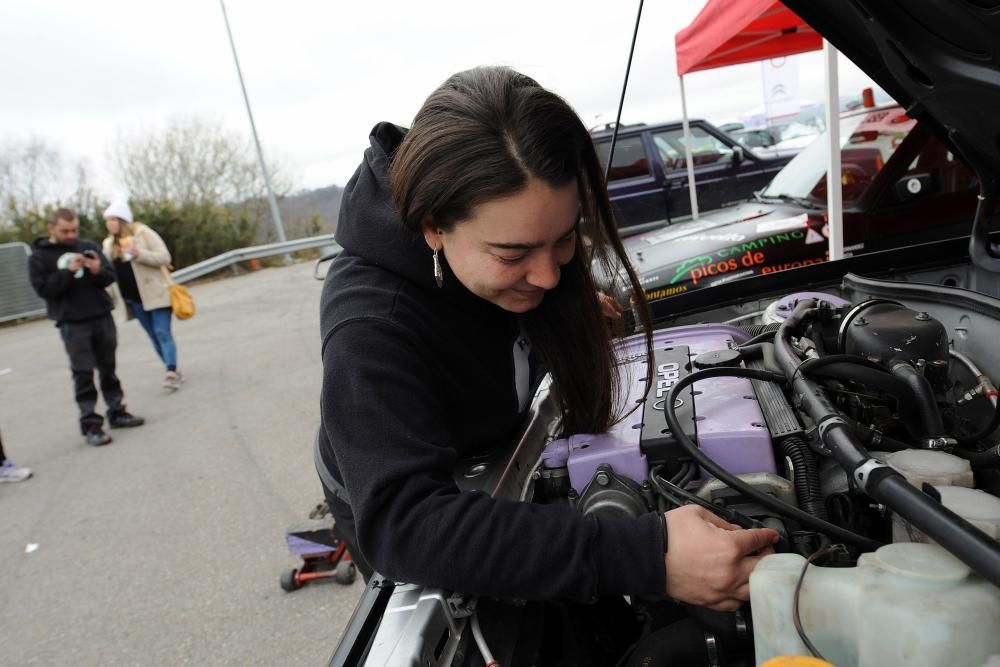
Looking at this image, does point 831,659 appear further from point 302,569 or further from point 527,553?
point 302,569

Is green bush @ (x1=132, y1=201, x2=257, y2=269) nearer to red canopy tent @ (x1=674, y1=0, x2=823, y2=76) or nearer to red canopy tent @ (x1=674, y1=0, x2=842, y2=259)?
red canopy tent @ (x1=674, y1=0, x2=842, y2=259)

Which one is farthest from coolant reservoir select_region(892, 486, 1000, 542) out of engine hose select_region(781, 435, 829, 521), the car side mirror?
the car side mirror

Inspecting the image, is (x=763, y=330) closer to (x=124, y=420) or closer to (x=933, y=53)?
(x=933, y=53)

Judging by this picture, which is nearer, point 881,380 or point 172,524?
point 881,380

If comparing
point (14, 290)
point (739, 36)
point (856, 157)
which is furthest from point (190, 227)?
point (856, 157)

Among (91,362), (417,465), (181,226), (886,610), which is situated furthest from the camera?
(181,226)

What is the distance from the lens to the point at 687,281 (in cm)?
407

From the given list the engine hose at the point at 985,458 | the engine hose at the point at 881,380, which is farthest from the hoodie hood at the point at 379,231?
the engine hose at the point at 985,458

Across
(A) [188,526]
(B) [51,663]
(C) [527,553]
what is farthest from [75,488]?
(C) [527,553]

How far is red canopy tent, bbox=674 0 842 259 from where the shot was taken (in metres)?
3.93

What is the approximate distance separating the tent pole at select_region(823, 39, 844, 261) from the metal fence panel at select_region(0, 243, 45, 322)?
1436 centimetres

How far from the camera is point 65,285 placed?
5410 millimetres

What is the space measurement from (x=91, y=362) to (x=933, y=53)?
602 cm

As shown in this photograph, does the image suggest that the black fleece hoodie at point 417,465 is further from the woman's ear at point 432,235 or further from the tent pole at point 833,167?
the tent pole at point 833,167
